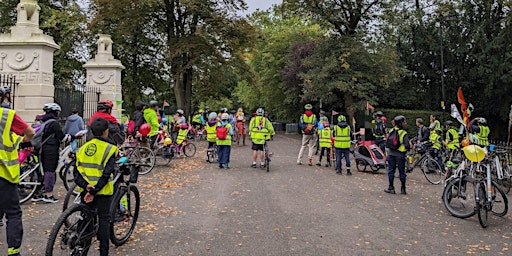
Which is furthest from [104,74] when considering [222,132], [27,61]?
[222,132]

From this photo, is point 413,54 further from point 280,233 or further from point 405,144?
point 280,233

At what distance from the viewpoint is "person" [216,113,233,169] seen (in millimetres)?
12250

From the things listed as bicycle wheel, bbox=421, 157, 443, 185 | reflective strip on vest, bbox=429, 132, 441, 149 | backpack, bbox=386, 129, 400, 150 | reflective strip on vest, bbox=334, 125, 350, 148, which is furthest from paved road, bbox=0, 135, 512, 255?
reflective strip on vest, bbox=429, 132, 441, 149

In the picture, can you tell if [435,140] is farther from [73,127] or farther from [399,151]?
[73,127]

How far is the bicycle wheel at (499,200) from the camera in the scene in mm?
7141

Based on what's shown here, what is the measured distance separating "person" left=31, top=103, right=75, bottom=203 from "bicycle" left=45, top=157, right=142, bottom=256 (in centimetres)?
243

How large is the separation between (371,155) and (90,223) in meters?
9.82

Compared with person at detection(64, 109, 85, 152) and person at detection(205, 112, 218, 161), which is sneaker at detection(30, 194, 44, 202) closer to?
person at detection(64, 109, 85, 152)

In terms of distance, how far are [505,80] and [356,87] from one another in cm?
933

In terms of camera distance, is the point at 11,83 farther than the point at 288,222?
Yes

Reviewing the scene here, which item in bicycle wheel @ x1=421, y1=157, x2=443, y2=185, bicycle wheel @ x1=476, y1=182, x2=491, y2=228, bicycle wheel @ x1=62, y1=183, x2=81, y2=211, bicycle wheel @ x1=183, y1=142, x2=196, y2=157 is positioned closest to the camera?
bicycle wheel @ x1=62, y1=183, x2=81, y2=211

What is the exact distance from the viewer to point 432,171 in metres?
11.6

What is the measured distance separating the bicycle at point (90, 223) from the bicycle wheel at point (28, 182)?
8.55 feet

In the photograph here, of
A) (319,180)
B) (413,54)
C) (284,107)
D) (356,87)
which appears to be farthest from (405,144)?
(284,107)
